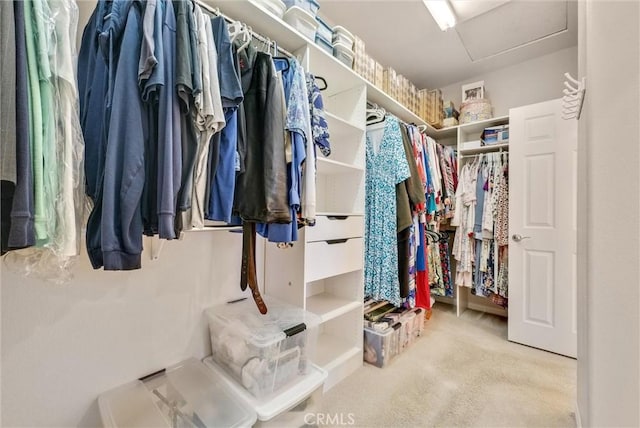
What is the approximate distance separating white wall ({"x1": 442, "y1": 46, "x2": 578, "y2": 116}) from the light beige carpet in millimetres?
2232

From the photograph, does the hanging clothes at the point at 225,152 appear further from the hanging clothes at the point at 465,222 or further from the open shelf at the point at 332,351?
the hanging clothes at the point at 465,222

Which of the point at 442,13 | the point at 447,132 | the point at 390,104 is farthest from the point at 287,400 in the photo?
the point at 447,132

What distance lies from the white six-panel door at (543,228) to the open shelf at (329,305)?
142 centimetres

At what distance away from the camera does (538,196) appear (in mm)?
2037

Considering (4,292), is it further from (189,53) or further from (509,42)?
(509,42)

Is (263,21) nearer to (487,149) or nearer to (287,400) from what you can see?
(287,400)

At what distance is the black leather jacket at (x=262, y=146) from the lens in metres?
0.96

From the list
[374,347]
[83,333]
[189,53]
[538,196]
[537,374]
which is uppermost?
[189,53]

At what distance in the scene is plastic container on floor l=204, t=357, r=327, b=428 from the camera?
1.00 m

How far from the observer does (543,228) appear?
2012 millimetres

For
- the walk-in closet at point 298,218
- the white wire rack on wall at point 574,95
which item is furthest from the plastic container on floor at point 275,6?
the white wire rack on wall at point 574,95

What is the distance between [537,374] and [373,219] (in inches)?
55.9

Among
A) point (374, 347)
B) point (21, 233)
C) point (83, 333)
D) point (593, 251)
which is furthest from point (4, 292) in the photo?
point (593, 251)

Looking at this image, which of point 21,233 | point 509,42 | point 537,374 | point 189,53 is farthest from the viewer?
point 509,42
